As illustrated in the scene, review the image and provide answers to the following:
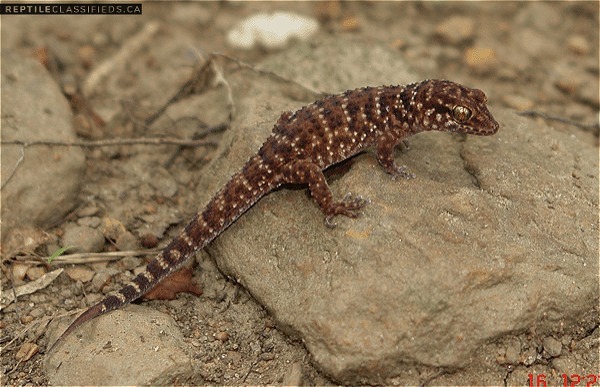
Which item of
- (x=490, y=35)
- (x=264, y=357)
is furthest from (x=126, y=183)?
(x=490, y=35)

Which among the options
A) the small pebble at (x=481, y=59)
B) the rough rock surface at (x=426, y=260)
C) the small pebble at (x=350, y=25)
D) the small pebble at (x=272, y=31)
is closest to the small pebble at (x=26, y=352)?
the rough rock surface at (x=426, y=260)

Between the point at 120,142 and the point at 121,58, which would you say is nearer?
the point at 120,142

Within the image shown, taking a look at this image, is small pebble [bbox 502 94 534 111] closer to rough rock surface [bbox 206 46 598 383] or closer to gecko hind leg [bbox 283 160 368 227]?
rough rock surface [bbox 206 46 598 383]

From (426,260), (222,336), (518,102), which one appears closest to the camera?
(426,260)

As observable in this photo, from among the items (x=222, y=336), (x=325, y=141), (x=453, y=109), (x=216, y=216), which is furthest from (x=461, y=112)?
(x=222, y=336)
